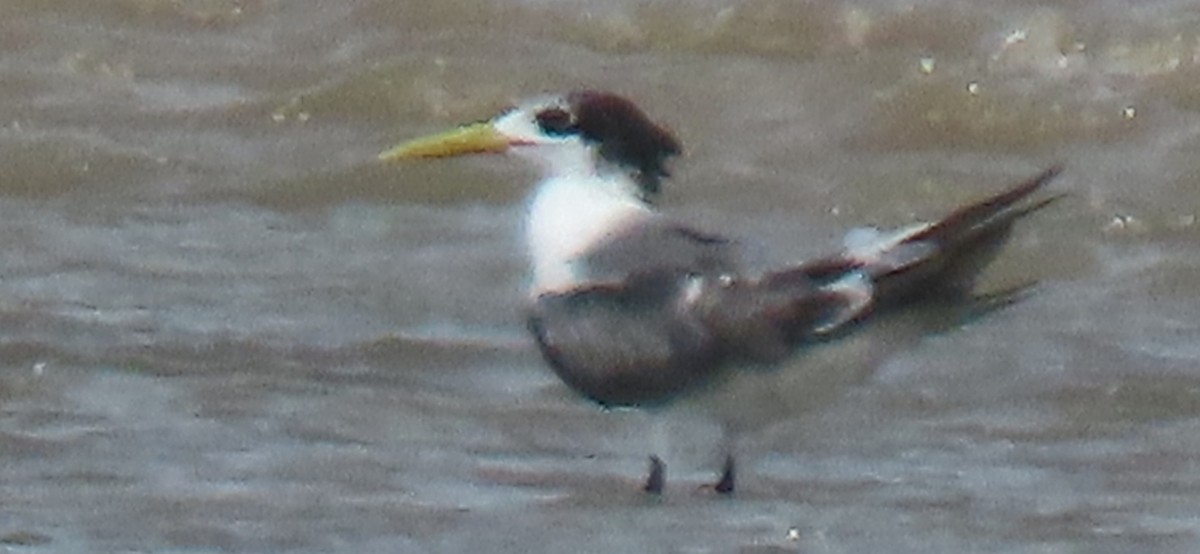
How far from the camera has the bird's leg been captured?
7.46 metres

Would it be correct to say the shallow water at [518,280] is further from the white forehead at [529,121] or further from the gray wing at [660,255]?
the white forehead at [529,121]

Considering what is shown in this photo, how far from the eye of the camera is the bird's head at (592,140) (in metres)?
7.68

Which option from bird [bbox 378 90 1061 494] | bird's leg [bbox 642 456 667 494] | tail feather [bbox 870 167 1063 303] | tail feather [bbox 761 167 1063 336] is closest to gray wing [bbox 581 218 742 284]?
bird [bbox 378 90 1061 494]

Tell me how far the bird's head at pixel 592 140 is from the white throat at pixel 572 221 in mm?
30

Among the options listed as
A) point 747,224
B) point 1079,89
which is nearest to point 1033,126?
point 1079,89

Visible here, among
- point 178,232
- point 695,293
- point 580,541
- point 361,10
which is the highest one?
point 361,10

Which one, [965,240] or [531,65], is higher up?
[531,65]

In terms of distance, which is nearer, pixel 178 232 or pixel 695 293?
pixel 695 293

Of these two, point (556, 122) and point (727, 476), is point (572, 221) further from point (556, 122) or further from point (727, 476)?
point (727, 476)

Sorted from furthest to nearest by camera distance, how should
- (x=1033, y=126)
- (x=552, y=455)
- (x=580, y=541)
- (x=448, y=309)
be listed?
(x=1033, y=126) → (x=448, y=309) → (x=552, y=455) → (x=580, y=541)

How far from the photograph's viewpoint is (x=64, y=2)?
1213 cm

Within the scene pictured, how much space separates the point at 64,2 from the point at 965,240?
5.71 m

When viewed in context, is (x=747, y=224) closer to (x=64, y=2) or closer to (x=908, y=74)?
(x=908, y=74)

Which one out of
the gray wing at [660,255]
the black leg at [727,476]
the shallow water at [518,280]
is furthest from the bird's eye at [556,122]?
the black leg at [727,476]
